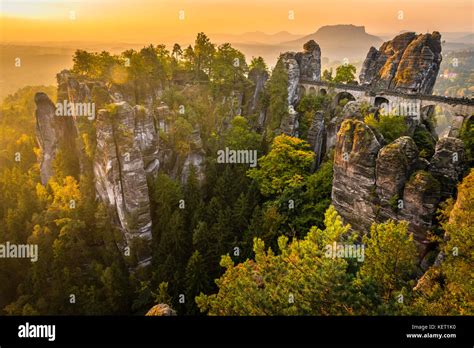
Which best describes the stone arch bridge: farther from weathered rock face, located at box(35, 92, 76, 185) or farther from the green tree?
weathered rock face, located at box(35, 92, 76, 185)

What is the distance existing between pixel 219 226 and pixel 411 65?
1383 inches

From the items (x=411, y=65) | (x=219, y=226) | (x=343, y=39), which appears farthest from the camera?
(x=343, y=39)

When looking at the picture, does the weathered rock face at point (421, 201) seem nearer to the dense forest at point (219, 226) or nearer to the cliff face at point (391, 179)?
the cliff face at point (391, 179)

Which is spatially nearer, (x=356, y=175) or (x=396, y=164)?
(x=396, y=164)

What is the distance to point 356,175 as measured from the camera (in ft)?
85.3

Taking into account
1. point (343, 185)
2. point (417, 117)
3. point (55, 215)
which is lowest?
point (55, 215)

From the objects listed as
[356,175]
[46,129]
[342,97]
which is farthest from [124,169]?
[342,97]

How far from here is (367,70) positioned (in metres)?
58.1

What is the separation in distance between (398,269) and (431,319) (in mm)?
3686

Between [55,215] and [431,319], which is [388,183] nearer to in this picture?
[431,319]

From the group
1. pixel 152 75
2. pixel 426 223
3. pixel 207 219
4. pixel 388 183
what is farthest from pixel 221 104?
pixel 426 223

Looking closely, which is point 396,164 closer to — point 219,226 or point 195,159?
point 219,226

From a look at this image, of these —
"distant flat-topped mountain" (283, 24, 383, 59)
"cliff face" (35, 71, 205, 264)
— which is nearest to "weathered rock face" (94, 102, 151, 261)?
"cliff face" (35, 71, 205, 264)

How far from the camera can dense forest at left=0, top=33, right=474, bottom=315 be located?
15.3 meters
